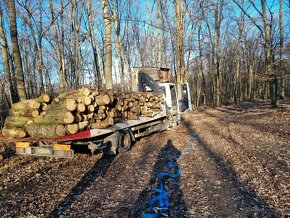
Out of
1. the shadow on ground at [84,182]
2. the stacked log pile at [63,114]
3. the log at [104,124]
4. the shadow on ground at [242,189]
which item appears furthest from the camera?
the log at [104,124]

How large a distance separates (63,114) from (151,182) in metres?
2.99

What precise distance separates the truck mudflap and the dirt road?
0.43 meters

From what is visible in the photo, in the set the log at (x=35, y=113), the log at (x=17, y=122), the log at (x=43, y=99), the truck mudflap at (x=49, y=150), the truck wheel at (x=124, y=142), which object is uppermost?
the log at (x=43, y=99)

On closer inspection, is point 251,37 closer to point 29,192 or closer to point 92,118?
point 92,118

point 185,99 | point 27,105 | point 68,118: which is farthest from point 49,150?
point 185,99

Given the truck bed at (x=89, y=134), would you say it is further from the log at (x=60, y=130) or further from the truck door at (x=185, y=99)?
the truck door at (x=185, y=99)

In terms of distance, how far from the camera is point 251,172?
5.01 metres

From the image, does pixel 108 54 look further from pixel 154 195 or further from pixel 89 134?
pixel 154 195

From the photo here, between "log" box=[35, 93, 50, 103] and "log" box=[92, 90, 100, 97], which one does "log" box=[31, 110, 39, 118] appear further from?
"log" box=[92, 90, 100, 97]

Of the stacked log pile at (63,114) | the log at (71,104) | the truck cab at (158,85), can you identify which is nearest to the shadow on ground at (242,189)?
the stacked log pile at (63,114)

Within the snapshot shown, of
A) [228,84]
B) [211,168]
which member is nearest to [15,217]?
[211,168]

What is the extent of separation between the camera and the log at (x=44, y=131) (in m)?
5.94

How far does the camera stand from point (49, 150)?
5941 millimetres

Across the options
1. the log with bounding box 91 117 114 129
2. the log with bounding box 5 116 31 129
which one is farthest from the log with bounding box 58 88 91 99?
the log with bounding box 5 116 31 129
